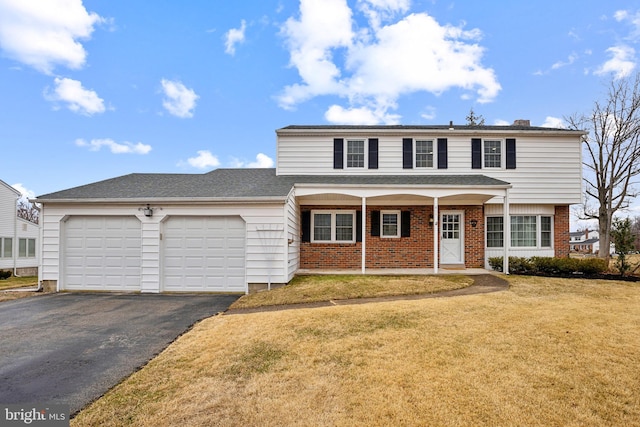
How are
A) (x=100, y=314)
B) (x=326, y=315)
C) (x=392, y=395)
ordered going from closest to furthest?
1. (x=392, y=395)
2. (x=326, y=315)
3. (x=100, y=314)

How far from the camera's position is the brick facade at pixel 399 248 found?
12.9 meters

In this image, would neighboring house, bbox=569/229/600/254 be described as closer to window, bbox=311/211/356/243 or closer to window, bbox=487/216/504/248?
window, bbox=487/216/504/248

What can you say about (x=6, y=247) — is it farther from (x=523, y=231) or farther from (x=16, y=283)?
(x=523, y=231)

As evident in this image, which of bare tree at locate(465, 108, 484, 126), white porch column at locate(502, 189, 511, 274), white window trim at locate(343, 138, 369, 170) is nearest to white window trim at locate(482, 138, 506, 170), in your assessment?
white porch column at locate(502, 189, 511, 274)

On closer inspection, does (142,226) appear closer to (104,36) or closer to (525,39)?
(104,36)

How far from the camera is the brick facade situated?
12.9 meters

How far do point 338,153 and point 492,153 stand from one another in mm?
6249

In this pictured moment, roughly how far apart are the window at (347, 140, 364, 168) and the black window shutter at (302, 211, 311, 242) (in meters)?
2.61

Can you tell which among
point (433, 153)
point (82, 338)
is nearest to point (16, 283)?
point (82, 338)

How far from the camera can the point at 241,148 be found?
65.1 ft

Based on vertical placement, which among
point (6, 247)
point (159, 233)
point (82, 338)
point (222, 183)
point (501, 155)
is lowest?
point (82, 338)

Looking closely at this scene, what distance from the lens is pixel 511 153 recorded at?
13016mm

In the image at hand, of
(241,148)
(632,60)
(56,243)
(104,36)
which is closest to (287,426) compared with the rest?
(56,243)

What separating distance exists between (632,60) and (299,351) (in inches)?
819
